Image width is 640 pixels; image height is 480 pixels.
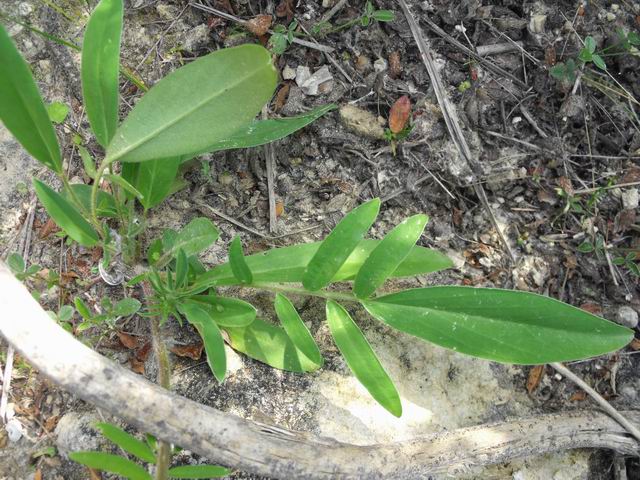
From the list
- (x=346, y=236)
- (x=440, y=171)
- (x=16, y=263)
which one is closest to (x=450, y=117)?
(x=440, y=171)

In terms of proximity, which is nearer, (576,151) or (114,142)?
(114,142)

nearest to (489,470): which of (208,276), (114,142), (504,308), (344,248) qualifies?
(504,308)

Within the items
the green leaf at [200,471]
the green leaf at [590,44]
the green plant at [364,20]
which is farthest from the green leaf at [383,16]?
the green leaf at [200,471]

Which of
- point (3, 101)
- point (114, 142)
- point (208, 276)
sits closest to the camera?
point (3, 101)

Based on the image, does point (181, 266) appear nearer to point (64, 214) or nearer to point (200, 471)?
point (64, 214)

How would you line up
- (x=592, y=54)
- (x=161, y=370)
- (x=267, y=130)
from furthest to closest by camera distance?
(x=592, y=54) < (x=267, y=130) < (x=161, y=370)

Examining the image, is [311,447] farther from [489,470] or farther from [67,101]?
[67,101]
